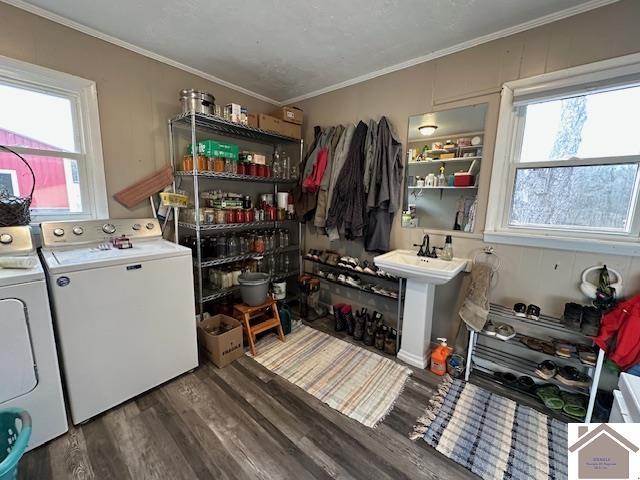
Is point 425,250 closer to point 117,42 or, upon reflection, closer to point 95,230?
point 95,230

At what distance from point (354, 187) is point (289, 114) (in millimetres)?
1124

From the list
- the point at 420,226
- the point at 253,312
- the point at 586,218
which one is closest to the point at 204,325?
the point at 253,312

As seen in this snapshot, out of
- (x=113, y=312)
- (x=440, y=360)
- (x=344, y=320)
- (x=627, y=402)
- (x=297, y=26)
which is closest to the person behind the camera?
(x=627, y=402)

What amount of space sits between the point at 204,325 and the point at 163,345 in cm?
48

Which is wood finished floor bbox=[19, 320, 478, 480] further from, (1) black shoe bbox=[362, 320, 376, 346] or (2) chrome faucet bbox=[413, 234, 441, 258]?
(2) chrome faucet bbox=[413, 234, 441, 258]

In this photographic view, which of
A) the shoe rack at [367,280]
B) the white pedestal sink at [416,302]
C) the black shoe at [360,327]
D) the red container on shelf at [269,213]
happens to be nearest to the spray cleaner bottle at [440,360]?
the white pedestal sink at [416,302]

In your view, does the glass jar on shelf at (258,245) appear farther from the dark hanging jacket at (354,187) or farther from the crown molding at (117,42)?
the crown molding at (117,42)

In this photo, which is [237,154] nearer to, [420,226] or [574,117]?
[420,226]

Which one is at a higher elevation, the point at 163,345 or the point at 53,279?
the point at 53,279

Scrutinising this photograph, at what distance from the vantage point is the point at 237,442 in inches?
56.6

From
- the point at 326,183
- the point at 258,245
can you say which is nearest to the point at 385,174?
the point at 326,183

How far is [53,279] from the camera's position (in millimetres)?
1353

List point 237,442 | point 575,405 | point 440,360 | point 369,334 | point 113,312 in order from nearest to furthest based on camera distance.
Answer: point 237,442, point 113,312, point 575,405, point 440,360, point 369,334

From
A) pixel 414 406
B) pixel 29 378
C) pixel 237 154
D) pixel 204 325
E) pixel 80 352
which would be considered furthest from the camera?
pixel 237 154
